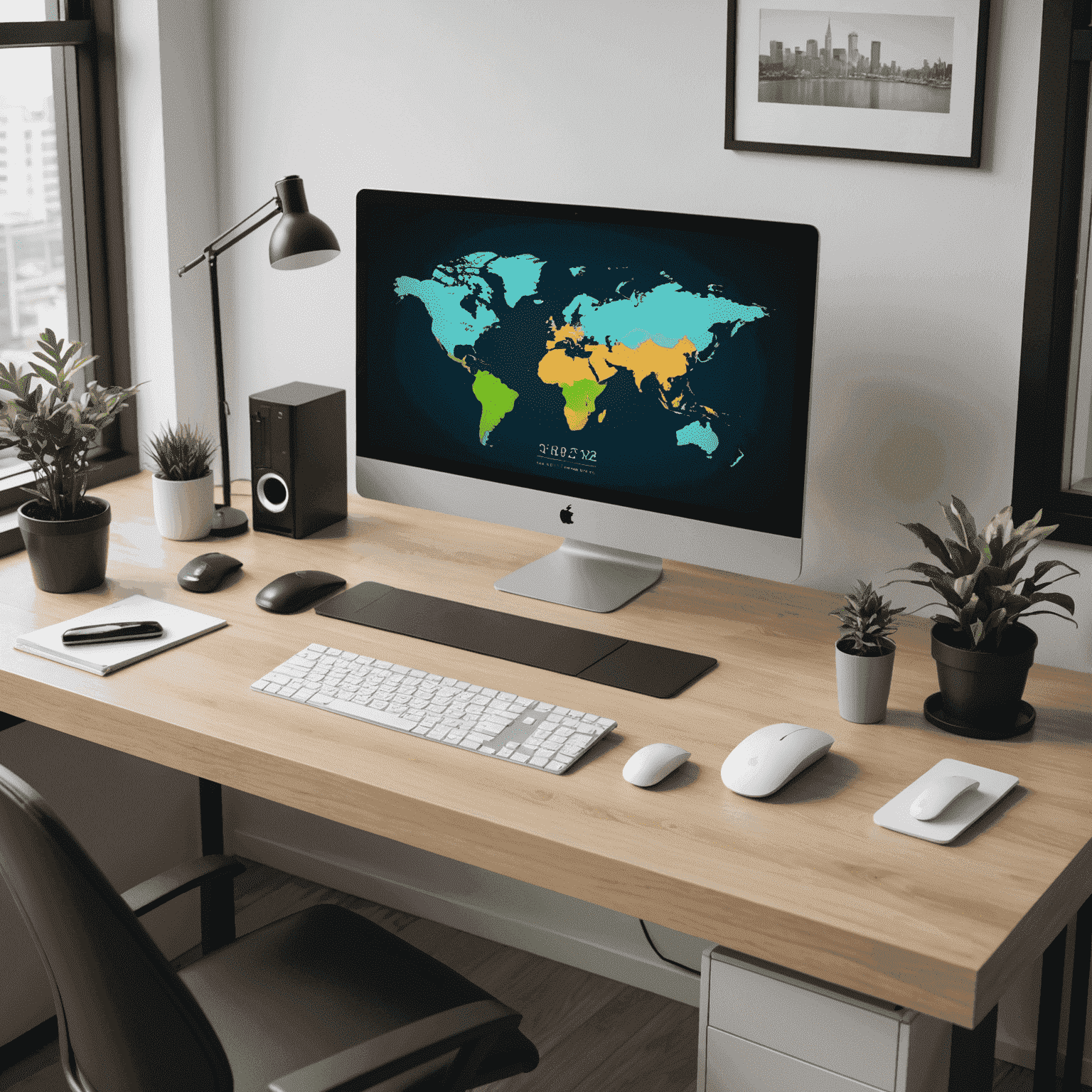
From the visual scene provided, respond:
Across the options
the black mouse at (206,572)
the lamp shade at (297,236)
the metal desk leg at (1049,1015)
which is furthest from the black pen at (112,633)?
the metal desk leg at (1049,1015)

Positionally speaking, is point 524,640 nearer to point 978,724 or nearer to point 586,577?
point 586,577

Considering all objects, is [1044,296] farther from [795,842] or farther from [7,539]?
[7,539]

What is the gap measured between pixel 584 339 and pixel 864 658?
61 centimetres

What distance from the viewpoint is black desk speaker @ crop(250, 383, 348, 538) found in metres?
2.19

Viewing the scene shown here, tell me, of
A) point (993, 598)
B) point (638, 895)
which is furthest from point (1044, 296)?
point (638, 895)

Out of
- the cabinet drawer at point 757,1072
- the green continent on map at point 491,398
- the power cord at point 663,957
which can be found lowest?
the power cord at point 663,957

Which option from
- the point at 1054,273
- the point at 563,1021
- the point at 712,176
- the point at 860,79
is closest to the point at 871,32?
the point at 860,79

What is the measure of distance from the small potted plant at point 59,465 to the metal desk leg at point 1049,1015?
1.44 meters

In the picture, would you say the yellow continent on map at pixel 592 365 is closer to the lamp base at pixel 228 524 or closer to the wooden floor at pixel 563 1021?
the lamp base at pixel 228 524

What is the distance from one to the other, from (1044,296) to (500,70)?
92 centimetres

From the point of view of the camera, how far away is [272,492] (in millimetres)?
2230

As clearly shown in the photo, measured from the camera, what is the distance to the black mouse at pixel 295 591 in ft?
6.44

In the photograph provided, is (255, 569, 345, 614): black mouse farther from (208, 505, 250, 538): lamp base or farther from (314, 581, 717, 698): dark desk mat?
(208, 505, 250, 538): lamp base

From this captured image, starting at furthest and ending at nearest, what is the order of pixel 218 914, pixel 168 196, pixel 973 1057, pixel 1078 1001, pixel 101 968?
pixel 168 196
pixel 1078 1001
pixel 218 914
pixel 973 1057
pixel 101 968
